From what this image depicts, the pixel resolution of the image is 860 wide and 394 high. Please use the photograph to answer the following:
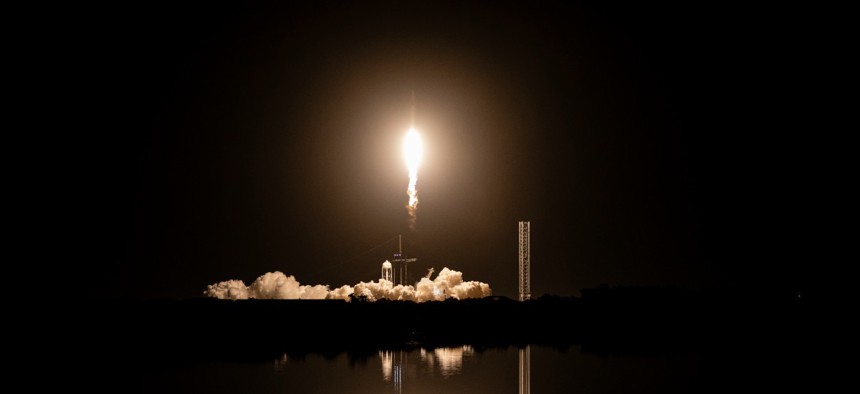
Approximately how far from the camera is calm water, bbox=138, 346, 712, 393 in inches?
1613

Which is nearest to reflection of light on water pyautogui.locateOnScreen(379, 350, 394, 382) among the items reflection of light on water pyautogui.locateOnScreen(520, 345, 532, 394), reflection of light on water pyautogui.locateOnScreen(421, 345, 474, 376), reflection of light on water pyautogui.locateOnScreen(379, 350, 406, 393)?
reflection of light on water pyautogui.locateOnScreen(379, 350, 406, 393)

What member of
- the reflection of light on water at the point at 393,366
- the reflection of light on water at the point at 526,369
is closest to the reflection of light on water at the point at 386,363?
the reflection of light on water at the point at 393,366

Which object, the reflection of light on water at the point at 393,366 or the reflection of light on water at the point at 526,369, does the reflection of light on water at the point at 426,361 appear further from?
the reflection of light on water at the point at 526,369

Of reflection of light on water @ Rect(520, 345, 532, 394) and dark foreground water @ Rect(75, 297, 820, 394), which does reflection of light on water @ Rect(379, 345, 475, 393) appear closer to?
dark foreground water @ Rect(75, 297, 820, 394)

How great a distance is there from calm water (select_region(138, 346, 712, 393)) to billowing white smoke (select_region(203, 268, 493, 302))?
1998cm

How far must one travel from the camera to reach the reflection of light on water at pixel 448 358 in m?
46.5

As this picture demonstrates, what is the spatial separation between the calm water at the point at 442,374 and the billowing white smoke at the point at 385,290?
19976 millimetres

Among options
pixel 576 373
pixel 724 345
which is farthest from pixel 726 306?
pixel 576 373

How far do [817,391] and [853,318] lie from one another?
114 ft

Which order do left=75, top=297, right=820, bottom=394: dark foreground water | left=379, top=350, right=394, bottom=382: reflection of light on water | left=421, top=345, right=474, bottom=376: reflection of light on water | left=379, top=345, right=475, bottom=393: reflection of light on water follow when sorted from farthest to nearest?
left=421, top=345, right=474, bottom=376: reflection of light on water < left=379, top=350, right=394, bottom=382: reflection of light on water < left=379, top=345, right=475, bottom=393: reflection of light on water < left=75, top=297, right=820, bottom=394: dark foreground water

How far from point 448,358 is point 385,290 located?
25.0m

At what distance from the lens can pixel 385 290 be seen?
77.4 meters

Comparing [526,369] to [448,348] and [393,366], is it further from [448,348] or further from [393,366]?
[448,348]

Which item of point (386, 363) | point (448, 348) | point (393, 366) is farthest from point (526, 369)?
point (448, 348)
